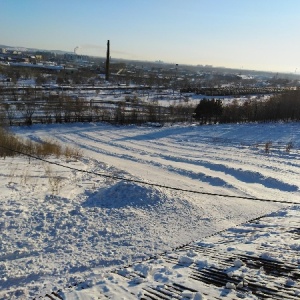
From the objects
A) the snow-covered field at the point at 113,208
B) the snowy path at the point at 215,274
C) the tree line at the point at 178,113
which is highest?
the tree line at the point at 178,113

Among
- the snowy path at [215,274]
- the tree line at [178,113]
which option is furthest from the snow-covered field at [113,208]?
the tree line at [178,113]

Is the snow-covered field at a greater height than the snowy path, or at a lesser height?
lesser

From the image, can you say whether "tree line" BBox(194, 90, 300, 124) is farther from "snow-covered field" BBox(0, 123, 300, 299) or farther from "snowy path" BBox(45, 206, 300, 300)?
"snowy path" BBox(45, 206, 300, 300)

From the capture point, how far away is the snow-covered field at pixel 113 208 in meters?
7.04

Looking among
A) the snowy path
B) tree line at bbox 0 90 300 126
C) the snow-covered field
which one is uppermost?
tree line at bbox 0 90 300 126

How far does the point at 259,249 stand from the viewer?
6629 millimetres

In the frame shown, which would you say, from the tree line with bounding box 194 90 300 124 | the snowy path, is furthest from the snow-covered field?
the tree line with bounding box 194 90 300 124

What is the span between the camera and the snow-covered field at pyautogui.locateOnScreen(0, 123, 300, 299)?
704 centimetres

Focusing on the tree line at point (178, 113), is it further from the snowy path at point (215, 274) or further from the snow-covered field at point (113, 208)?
the snowy path at point (215, 274)

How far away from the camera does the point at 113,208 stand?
31.8 feet

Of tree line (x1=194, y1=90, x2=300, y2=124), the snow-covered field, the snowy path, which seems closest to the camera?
the snowy path

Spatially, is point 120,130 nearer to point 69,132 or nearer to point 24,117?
point 69,132

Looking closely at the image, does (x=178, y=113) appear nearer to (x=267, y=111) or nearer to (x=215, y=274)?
(x=267, y=111)

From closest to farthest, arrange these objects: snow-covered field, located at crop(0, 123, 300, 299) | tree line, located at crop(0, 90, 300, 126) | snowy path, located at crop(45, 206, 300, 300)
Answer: snowy path, located at crop(45, 206, 300, 300) < snow-covered field, located at crop(0, 123, 300, 299) < tree line, located at crop(0, 90, 300, 126)
